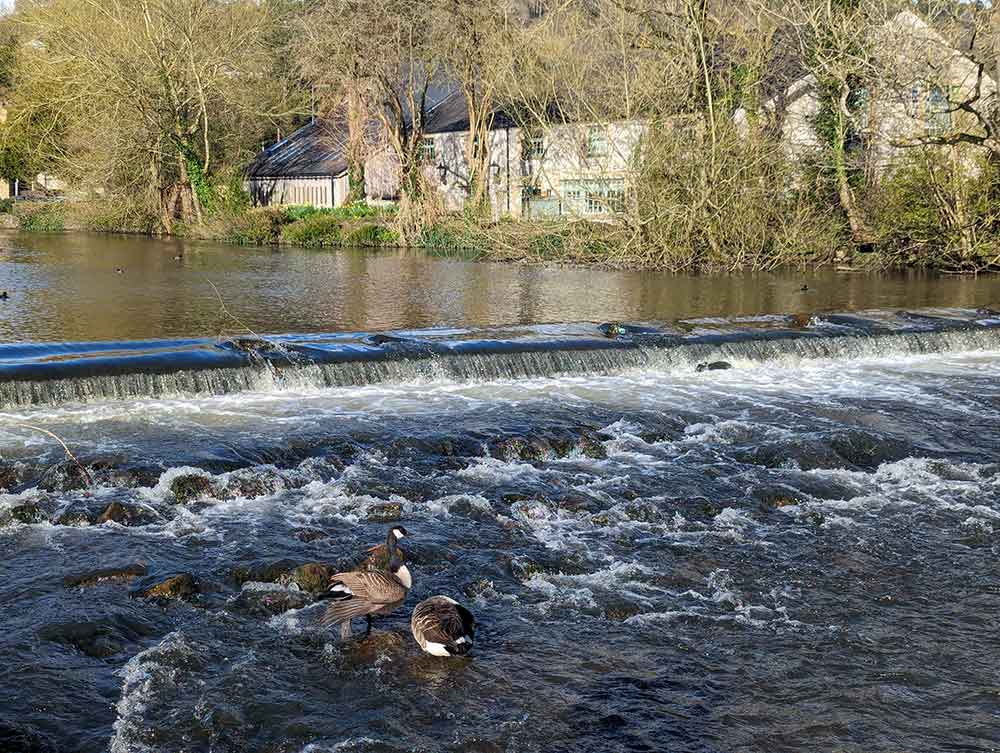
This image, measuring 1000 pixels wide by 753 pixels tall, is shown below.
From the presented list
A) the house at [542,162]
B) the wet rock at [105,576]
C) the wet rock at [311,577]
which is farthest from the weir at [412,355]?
the house at [542,162]

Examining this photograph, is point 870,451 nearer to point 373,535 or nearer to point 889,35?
point 373,535

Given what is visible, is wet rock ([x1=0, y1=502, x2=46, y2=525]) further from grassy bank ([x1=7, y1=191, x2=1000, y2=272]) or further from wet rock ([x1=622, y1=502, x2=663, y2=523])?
grassy bank ([x1=7, y1=191, x2=1000, y2=272])

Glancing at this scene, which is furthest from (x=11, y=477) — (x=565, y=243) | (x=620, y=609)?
(x=565, y=243)

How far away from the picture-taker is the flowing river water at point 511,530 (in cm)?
705

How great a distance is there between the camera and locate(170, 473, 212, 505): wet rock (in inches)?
440

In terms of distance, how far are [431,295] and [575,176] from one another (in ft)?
37.4

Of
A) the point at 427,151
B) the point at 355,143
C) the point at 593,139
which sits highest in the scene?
the point at 355,143

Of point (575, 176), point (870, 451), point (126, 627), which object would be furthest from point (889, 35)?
point (126, 627)

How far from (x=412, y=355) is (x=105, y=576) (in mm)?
8743

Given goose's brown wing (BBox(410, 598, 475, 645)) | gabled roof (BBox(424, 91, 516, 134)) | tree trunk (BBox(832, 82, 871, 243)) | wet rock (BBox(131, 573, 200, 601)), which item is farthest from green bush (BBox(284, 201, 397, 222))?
goose's brown wing (BBox(410, 598, 475, 645))

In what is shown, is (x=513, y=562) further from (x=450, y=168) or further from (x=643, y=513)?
(x=450, y=168)

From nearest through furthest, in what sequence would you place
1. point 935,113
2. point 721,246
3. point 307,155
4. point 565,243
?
point 935,113, point 721,246, point 565,243, point 307,155

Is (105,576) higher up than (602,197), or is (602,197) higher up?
(602,197)

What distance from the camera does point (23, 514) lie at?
10.4 metres
